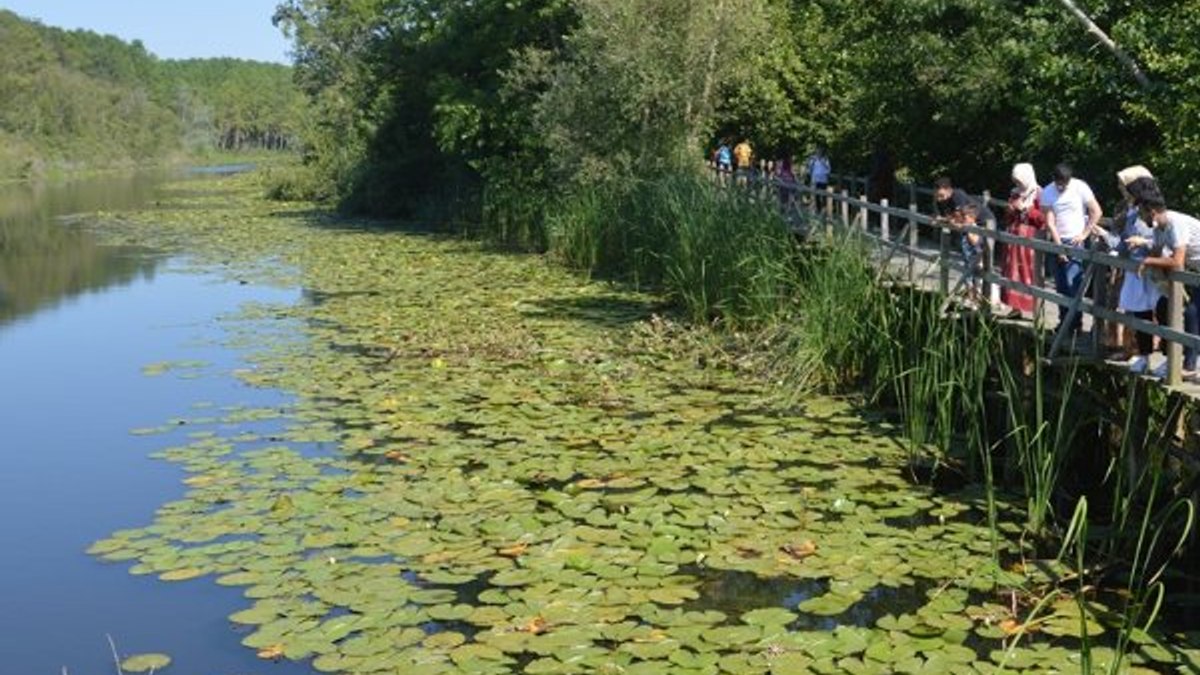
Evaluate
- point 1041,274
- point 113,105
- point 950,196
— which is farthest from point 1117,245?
point 113,105

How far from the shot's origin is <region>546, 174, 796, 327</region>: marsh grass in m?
14.0

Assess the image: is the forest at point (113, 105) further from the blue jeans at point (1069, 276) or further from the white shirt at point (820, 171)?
the blue jeans at point (1069, 276)

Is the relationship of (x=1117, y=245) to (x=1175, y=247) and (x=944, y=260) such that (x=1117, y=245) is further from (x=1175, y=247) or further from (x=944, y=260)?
(x=1175, y=247)

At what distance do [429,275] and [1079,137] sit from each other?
11.7 m

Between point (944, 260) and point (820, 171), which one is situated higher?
point (820, 171)

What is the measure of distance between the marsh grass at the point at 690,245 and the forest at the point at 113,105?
52.3 metres

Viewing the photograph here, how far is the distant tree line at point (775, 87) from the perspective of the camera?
14648 millimetres

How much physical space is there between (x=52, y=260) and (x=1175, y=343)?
27.1 m

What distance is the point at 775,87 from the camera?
79.2 feet

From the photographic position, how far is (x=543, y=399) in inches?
466

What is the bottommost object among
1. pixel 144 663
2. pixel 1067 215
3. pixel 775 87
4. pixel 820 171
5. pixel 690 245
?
pixel 144 663

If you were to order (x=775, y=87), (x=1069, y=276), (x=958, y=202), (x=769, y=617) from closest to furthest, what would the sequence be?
(x=769, y=617)
(x=1069, y=276)
(x=958, y=202)
(x=775, y=87)

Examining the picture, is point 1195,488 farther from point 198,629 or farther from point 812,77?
point 812,77

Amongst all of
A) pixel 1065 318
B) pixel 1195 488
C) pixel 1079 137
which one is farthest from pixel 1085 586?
pixel 1079 137
